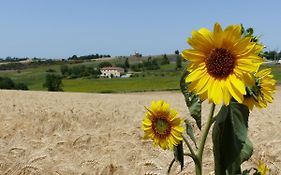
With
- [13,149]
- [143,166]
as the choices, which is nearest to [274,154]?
[143,166]

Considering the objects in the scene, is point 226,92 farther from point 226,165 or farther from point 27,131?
point 27,131

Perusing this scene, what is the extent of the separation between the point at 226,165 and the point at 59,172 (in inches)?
148

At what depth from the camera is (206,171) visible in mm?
5078

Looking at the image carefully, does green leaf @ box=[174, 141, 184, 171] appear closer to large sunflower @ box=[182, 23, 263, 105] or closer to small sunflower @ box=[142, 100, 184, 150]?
small sunflower @ box=[142, 100, 184, 150]

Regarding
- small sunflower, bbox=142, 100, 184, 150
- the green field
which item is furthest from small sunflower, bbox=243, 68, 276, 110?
the green field

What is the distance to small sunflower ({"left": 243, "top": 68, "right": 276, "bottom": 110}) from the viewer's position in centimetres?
191

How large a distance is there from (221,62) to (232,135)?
0.38 m

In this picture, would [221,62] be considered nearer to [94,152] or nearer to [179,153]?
[179,153]

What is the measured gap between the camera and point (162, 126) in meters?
2.32

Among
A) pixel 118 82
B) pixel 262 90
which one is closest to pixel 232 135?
pixel 262 90

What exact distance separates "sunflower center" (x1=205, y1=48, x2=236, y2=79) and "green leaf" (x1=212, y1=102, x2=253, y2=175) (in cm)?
28

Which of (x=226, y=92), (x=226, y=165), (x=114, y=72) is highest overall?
(x=226, y=92)

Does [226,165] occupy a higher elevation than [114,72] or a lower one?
higher

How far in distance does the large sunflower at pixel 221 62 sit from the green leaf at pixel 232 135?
11.4 inches
